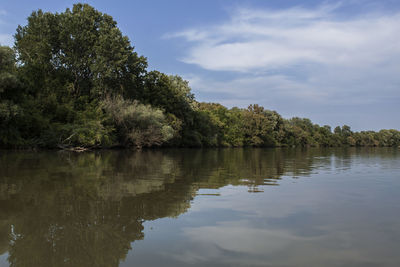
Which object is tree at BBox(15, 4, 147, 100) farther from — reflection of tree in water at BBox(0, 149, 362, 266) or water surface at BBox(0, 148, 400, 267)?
water surface at BBox(0, 148, 400, 267)

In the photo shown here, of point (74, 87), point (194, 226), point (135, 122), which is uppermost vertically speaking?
point (74, 87)

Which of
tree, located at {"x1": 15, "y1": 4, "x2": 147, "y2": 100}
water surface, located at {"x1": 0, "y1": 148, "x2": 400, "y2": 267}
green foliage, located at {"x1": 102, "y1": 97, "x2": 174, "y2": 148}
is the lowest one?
water surface, located at {"x1": 0, "y1": 148, "x2": 400, "y2": 267}

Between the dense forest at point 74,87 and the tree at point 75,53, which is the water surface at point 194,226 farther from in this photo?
the tree at point 75,53

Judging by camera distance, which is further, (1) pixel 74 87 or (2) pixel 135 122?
(1) pixel 74 87

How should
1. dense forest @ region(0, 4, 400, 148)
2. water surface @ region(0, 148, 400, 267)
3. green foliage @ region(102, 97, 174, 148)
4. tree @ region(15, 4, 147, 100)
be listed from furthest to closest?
green foliage @ region(102, 97, 174, 148), tree @ region(15, 4, 147, 100), dense forest @ region(0, 4, 400, 148), water surface @ region(0, 148, 400, 267)

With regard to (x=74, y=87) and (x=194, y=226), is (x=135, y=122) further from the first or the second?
(x=194, y=226)

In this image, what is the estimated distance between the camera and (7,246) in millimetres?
3750

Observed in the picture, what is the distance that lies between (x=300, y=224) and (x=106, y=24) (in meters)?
36.2

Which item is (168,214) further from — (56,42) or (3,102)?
(56,42)

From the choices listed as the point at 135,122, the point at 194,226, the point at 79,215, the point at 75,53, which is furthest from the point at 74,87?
the point at 194,226

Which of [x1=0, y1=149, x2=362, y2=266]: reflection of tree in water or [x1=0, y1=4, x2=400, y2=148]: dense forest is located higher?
[x1=0, y1=4, x2=400, y2=148]: dense forest

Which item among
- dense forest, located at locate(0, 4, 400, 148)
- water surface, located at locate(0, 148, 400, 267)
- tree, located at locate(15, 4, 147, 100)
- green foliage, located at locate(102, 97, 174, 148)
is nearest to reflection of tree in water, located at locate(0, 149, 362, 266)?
water surface, located at locate(0, 148, 400, 267)

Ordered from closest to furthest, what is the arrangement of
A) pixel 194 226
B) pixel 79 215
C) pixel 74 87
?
1. pixel 194 226
2. pixel 79 215
3. pixel 74 87

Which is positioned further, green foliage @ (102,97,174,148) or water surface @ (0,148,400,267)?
green foliage @ (102,97,174,148)
